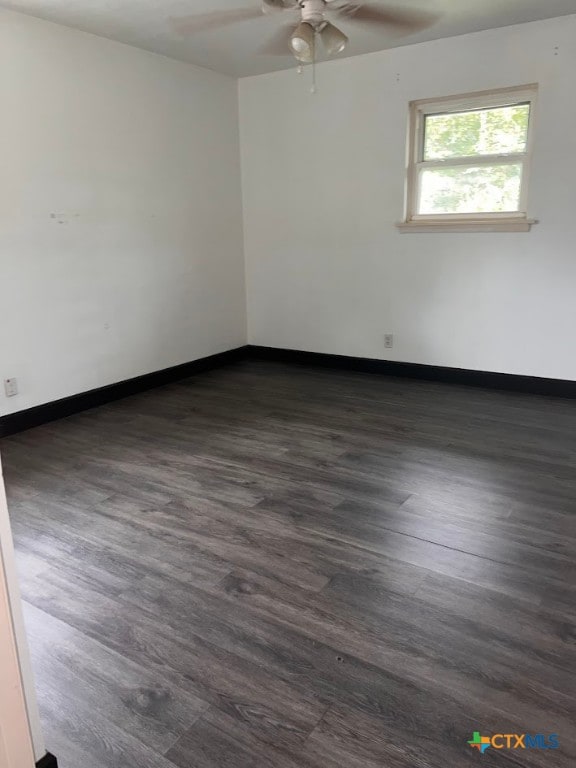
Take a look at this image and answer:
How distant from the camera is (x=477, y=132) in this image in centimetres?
419

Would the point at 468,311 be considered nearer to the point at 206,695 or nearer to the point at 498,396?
the point at 498,396

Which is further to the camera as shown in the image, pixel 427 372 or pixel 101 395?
pixel 427 372

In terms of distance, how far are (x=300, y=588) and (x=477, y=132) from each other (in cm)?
362

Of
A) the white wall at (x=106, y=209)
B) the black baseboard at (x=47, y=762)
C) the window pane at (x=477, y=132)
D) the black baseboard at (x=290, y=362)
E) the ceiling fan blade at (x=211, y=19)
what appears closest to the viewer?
the black baseboard at (x=47, y=762)

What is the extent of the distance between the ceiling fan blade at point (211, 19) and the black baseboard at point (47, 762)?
3550 millimetres

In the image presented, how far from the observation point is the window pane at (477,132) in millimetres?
4051

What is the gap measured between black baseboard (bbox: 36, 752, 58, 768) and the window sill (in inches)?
160

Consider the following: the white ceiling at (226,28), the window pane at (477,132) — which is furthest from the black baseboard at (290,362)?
the white ceiling at (226,28)

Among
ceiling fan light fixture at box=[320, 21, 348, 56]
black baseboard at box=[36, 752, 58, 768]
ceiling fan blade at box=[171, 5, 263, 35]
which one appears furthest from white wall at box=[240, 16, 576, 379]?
black baseboard at box=[36, 752, 58, 768]

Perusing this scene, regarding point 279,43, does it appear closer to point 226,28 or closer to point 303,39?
point 226,28

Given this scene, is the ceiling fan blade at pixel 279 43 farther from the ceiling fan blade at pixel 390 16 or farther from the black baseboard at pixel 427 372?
the black baseboard at pixel 427 372

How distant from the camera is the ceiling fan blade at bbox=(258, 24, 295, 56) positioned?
12.2 feet

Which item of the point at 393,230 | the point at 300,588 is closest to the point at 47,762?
the point at 300,588

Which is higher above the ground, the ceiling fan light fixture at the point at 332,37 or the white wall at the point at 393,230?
the ceiling fan light fixture at the point at 332,37
